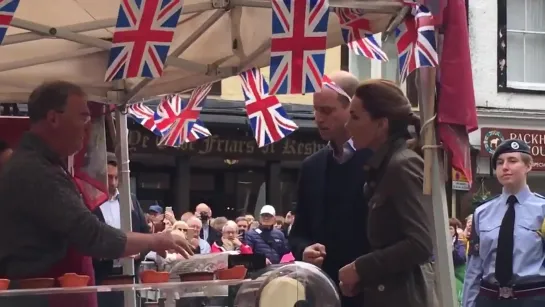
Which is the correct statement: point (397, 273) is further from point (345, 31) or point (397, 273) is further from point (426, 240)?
point (345, 31)

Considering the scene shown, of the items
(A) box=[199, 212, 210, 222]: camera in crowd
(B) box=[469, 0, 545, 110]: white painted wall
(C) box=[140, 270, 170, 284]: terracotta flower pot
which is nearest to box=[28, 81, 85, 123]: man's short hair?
(C) box=[140, 270, 170, 284]: terracotta flower pot

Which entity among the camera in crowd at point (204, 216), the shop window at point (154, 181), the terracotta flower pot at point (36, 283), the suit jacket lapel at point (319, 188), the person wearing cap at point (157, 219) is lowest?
the camera in crowd at point (204, 216)

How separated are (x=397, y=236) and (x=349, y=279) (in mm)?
284

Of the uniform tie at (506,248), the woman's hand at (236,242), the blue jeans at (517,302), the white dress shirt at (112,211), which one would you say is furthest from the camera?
the woman's hand at (236,242)

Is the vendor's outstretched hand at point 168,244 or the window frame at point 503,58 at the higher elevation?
the window frame at point 503,58

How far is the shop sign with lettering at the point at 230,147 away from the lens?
17.6 meters

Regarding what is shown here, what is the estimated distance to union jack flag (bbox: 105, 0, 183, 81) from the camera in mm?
4336

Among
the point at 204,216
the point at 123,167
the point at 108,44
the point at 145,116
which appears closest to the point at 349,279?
the point at 108,44

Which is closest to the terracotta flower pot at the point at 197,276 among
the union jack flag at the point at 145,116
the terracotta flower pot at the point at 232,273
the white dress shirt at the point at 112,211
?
the terracotta flower pot at the point at 232,273

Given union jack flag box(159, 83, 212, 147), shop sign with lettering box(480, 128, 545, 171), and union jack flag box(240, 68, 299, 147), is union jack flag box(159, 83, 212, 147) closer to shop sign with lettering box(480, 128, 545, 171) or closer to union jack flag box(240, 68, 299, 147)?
union jack flag box(240, 68, 299, 147)

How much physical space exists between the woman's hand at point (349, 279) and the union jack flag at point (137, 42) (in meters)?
1.22

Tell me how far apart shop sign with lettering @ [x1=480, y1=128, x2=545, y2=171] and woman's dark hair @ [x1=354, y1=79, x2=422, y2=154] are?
14854 millimetres

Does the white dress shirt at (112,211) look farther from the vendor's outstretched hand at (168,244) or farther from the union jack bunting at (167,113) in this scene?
the vendor's outstretched hand at (168,244)

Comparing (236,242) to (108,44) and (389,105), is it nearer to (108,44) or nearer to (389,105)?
(108,44)
